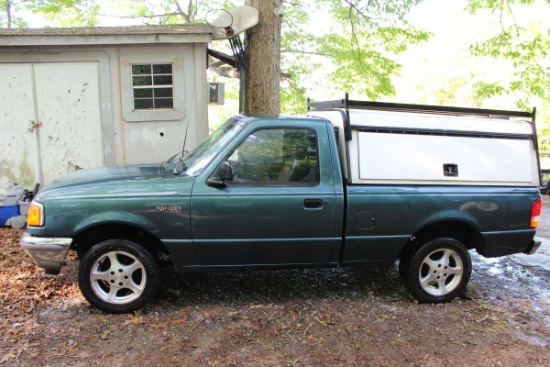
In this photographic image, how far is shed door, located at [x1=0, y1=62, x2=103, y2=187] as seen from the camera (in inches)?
278

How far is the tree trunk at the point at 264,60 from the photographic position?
7383 millimetres

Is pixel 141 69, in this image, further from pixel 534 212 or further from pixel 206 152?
pixel 534 212

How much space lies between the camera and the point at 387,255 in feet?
13.8

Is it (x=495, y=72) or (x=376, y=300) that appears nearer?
(x=376, y=300)

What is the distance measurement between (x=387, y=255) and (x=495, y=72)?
74.8 feet

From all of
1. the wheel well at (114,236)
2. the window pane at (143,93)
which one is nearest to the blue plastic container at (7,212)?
the window pane at (143,93)

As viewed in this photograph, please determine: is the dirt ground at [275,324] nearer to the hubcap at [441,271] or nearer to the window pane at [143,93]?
the hubcap at [441,271]

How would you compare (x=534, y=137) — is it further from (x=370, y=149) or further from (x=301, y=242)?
(x=301, y=242)

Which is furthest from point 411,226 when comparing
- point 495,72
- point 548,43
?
point 495,72

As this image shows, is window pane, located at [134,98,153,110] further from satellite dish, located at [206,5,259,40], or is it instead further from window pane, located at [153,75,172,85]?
satellite dish, located at [206,5,259,40]

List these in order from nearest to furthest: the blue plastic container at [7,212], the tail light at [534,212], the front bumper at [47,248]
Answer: the front bumper at [47,248] → the tail light at [534,212] → the blue plastic container at [7,212]

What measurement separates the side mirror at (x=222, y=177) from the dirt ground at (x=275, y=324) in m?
1.15

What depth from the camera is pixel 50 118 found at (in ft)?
23.5

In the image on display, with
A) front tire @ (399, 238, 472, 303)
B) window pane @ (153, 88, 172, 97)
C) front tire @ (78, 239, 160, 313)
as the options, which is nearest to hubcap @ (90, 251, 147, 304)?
front tire @ (78, 239, 160, 313)
